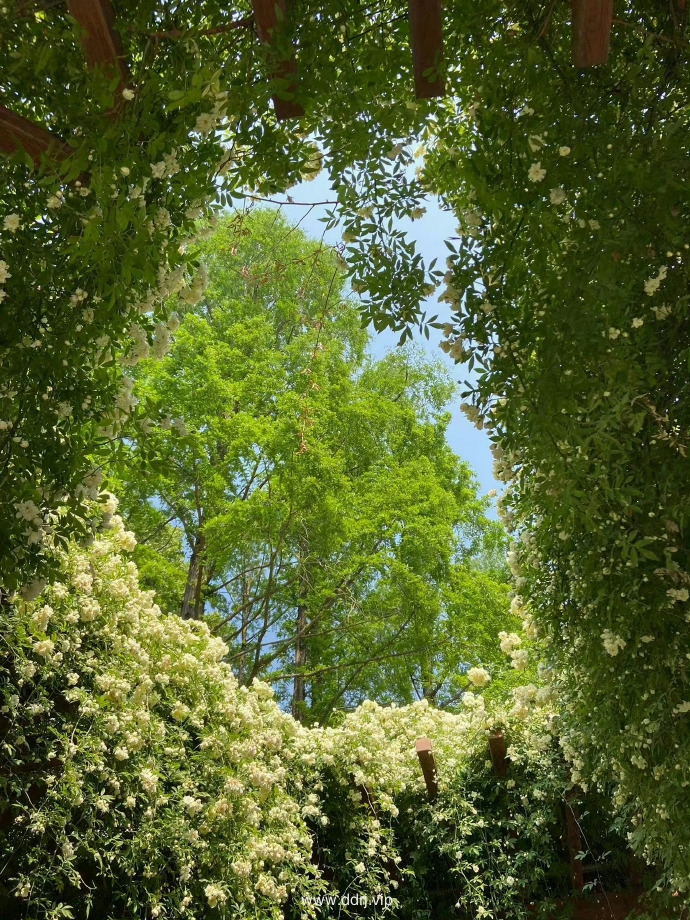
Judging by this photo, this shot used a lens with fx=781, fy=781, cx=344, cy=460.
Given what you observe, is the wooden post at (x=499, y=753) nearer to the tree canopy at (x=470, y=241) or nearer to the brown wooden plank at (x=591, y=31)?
the tree canopy at (x=470, y=241)

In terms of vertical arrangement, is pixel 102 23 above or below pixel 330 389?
below

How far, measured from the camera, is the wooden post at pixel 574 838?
3.67 meters

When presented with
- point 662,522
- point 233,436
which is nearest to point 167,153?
point 662,522

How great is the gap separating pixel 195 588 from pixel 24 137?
709 centimetres

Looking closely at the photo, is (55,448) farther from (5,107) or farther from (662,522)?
(662,522)

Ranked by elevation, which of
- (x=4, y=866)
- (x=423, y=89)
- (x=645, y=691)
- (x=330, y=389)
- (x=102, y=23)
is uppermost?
(x=330, y=389)

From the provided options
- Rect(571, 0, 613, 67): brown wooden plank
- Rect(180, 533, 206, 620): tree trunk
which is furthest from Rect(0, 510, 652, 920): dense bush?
Rect(180, 533, 206, 620): tree trunk

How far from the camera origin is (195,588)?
8.50m

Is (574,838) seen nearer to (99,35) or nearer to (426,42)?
(426,42)

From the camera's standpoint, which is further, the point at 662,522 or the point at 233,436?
Result: the point at 233,436

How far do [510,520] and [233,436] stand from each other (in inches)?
234

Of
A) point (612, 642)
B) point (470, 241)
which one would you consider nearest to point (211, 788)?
point (612, 642)

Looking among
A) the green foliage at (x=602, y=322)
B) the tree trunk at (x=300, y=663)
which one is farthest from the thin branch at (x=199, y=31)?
the tree trunk at (x=300, y=663)

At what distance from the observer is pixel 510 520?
8.22 feet
